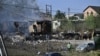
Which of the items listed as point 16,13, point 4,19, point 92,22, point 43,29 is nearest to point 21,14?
point 16,13

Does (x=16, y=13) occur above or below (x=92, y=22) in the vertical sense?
above

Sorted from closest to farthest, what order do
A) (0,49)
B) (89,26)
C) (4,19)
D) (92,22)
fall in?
(0,49) < (4,19) < (89,26) < (92,22)

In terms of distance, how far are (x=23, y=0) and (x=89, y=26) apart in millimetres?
33617

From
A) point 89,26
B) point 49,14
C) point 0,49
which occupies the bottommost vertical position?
point 89,26

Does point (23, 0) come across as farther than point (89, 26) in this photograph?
No

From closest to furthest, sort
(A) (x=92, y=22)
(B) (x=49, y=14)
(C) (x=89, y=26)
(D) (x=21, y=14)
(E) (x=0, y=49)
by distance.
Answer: (E) (x=0, y=49) → (D) (x=21, y=14) → (B) (x=49, y=14) → (C) (x=89, y=26) → (A) (x=92, y=22)

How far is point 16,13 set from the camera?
35656mm

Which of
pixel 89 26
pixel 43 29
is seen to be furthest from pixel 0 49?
pixel 89 26

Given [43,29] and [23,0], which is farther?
[43,29]

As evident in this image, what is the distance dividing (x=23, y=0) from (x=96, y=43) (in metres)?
8.99

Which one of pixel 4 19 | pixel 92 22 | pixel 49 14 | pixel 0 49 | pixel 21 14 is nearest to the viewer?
pixel 0 49

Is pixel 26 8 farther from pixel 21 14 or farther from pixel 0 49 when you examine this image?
pixel 0 49

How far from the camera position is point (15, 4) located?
32812 mm

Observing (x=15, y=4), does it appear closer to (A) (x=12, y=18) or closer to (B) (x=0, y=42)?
(A) (x=12, y=18)
